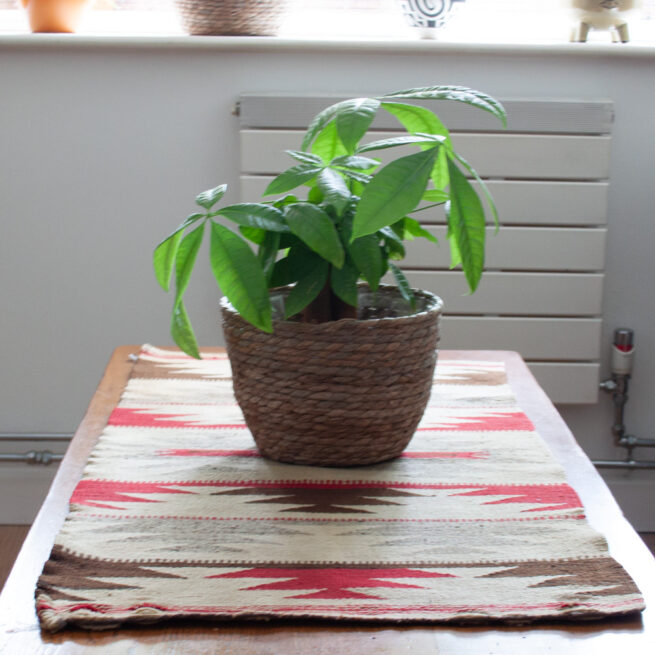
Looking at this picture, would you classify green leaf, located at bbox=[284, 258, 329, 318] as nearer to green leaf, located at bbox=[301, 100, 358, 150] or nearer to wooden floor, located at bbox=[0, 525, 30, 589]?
Answer: green leaf, located at bbox=[301, 100, 358, 150]

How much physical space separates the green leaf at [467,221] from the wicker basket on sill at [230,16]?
3.83 ft

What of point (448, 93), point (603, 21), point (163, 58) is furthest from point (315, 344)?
point (603, 21)

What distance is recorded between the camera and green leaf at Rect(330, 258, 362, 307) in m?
0.76

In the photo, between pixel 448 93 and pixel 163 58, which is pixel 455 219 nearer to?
pixel 448 93

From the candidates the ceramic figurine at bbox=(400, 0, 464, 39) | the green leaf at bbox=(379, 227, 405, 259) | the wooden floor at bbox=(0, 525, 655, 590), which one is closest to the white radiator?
the ceramic figurine at bbox=(400, 0, 464, 39)

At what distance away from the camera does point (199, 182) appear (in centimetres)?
181

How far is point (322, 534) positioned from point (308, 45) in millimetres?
1257

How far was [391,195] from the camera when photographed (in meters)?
0.69

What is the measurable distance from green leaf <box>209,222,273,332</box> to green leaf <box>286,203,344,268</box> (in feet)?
0.15

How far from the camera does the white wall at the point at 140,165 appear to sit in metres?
1.75

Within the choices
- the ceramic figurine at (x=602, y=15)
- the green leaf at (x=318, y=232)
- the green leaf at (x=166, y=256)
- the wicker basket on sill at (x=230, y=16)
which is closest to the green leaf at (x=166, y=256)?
the green leaf at (x=166, y=256)

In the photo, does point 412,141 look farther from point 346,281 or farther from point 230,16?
point 230,16

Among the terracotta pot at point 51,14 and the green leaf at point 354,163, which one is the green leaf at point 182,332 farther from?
the terracotta pot at point 51,14

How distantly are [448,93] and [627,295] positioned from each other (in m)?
1.25
